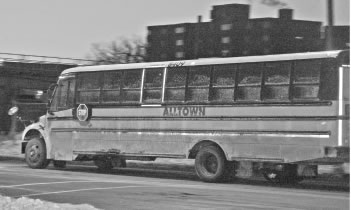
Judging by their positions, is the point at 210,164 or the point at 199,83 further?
the point at 199,83

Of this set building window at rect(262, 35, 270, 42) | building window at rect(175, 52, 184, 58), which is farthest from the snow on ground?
building window at rect(175, 52, 184, 58)

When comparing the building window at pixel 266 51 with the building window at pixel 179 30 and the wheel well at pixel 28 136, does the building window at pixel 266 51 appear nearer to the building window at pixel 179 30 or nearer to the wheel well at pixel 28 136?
the building window at pixel 179 30

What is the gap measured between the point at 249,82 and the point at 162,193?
396cm

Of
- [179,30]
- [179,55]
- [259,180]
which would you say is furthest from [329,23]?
[179,55]

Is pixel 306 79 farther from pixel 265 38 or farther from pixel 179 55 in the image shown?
pixel 179 55

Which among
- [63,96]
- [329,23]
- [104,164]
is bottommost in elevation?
[104,164]

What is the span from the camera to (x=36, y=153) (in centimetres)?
1866

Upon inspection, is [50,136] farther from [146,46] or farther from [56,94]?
[146,46]

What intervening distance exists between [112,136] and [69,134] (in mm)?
1644

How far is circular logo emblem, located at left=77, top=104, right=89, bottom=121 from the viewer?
17531mm

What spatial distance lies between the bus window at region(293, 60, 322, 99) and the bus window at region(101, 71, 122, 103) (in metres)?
5.14

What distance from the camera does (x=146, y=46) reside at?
4281 cm

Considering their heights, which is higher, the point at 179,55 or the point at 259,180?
the point at 179,55

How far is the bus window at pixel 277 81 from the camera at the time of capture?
14133 millimetres
